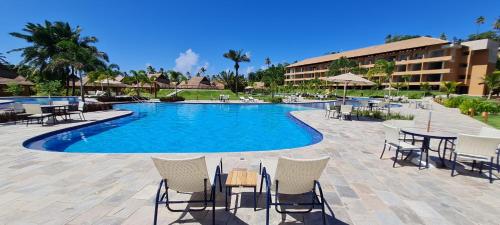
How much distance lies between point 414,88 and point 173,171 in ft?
192

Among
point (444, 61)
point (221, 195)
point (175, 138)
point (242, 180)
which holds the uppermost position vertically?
point (444, 61)

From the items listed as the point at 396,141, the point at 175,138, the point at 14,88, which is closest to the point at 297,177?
the point at 396,141

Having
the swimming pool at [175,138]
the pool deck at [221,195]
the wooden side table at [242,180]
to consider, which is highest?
the wooden side table at [242,180]

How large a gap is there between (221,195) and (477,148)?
5.06 meters

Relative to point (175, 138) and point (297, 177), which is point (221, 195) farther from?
point (175, 138)

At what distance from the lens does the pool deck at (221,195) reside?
9.84 feet

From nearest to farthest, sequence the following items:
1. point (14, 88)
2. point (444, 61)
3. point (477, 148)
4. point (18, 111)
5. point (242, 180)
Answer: point (242, 180) → point (477, 148) → point (18, 111) → point (14, 88) → point (444, 61)

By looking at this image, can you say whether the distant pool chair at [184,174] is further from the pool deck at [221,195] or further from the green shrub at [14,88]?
the green shrub at [14,88]

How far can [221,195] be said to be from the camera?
365cm

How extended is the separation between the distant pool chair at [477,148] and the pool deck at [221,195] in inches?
18.0

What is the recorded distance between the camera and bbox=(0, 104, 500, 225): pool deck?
300 centimetres

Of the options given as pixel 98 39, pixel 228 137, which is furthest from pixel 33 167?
pixel 98 39

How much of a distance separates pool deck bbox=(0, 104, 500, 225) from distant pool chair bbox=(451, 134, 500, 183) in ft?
1.50

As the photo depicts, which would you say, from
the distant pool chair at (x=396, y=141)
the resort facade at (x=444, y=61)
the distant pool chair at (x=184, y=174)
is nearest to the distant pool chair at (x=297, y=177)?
the distant pool chair at (x=184, y=174)
